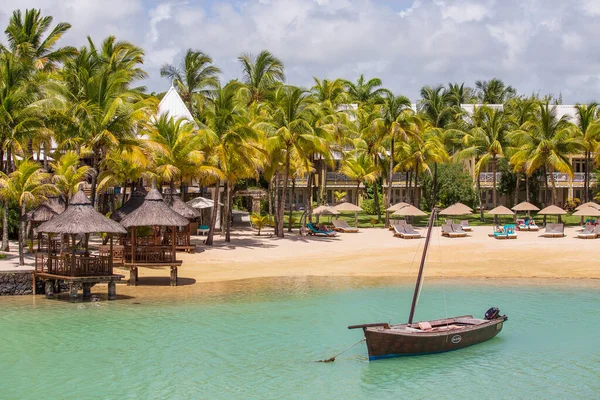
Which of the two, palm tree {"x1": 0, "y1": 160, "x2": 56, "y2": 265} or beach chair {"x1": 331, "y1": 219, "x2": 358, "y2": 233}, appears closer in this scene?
palm tree {"x1": 0, "y1": 160, "x2": 56, "y2": 265}

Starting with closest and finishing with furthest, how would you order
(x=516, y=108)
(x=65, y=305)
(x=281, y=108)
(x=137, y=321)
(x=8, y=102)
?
(x=137, y=321)
(x=65, y=305)
(x=8, y=102)
(x=281, y=108)
(x=516, y=108)

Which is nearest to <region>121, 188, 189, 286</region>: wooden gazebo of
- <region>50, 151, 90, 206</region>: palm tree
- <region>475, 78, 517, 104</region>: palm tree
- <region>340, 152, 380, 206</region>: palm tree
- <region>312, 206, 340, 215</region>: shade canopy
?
<region>50, 151, 90, 206</region>: palm tree

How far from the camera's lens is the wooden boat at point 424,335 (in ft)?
60.2

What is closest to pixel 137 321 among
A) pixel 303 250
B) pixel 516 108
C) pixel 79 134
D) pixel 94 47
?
pixel 79 134

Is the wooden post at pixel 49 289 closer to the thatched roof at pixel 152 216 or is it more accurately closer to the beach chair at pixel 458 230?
the thatched roof at pixel 152 216

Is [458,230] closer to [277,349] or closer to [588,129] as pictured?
[588,129]

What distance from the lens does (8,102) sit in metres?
30.8

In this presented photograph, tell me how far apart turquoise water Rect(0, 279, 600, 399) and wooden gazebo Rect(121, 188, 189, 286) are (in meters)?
2.33

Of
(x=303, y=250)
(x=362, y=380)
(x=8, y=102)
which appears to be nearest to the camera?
(x=362, y=380)

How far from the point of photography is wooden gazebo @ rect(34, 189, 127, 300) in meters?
24.3

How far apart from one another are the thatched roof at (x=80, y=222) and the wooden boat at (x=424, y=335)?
10.1 m

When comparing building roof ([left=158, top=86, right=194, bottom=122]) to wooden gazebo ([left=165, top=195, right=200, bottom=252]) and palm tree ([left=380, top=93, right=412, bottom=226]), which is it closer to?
wooden gazebo ([left=165, top=195, right=200, bottom=252])

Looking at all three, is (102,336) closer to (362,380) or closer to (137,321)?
(137,321)

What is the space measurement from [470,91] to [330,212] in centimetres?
4264
